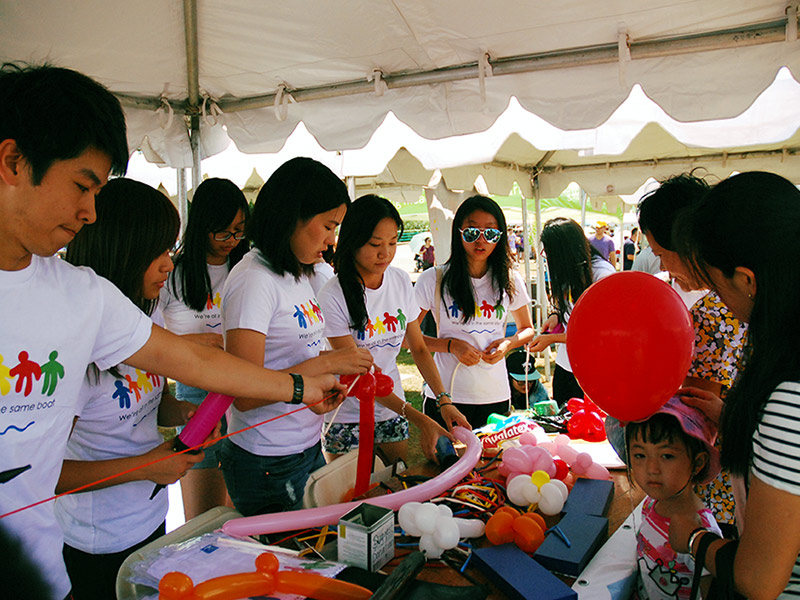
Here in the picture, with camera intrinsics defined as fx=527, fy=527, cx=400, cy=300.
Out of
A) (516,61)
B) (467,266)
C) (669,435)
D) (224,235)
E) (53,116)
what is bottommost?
(669,435)

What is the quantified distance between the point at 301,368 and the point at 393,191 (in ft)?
26.7

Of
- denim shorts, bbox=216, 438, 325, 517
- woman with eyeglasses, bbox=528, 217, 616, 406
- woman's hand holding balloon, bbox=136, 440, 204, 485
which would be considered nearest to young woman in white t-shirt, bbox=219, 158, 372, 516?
denim shorts, bbox=216, 438, 325, 517

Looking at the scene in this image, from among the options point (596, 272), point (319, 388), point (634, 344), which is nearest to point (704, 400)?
point (634, 344)

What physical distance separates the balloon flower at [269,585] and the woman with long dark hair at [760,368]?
2.25 feet

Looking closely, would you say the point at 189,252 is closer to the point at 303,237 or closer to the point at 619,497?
the point at 303,237

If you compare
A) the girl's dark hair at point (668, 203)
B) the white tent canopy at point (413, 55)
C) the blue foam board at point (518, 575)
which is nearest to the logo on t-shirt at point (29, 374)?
the blue foam board at point (518, 575)

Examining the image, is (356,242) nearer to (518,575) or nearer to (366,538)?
(366,538)

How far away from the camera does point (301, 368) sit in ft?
5.03

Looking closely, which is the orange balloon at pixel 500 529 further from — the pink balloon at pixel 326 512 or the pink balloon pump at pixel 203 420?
the pink balloon pump at pixel 203 420

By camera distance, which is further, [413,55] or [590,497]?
[413,55]

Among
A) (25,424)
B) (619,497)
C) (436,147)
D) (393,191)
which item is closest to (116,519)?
(25,424)

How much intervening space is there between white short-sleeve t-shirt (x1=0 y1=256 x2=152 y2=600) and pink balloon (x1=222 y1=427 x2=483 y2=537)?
0.37 meters

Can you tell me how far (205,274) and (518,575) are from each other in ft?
6.05

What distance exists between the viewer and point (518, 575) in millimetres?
1156
